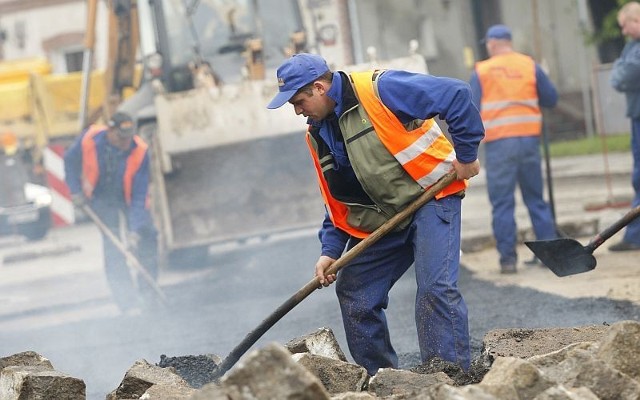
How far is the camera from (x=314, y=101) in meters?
4.90

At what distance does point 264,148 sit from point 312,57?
19.6 feet

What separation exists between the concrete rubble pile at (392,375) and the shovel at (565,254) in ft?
2.88

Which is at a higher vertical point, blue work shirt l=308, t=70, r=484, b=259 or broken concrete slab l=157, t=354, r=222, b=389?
blue work shirt l=308, t=70, r=484, b=259

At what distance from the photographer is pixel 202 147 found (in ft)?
35.2

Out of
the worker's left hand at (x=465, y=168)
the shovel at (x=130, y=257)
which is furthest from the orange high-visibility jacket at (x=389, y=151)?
the shovel at (x=130, y=257)

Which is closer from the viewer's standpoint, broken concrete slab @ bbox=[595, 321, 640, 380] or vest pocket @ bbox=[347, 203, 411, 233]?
broken concrete slab @ bbox=[595, 321, 640, 380]

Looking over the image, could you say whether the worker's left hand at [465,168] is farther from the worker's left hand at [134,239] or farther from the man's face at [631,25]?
the worker's left hand at [134,239]

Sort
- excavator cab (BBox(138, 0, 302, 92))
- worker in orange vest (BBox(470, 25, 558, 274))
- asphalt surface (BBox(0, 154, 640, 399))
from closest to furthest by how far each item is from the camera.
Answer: asphalt surface (BBox(0, 154, 640, 399)) → worker in orange vest (BBox(470, 25, 558, 274)) → excavator cab (BBox(138, 0, 302, 92))

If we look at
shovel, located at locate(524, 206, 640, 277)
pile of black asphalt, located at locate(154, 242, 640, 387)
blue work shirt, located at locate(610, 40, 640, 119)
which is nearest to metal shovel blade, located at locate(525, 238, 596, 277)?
shovel, located at locate(524, 206, 640, 277)

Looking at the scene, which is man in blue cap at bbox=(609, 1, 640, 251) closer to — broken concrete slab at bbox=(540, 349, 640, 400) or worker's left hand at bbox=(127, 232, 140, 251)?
worker's left hand at bbox=(127, 232, 140, 251)

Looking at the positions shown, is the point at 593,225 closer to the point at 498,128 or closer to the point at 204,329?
the point at 498,128

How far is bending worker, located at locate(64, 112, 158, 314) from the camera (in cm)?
980

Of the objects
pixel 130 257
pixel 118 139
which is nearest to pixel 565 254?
pixel 130 257

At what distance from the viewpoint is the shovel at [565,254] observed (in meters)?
6.04
